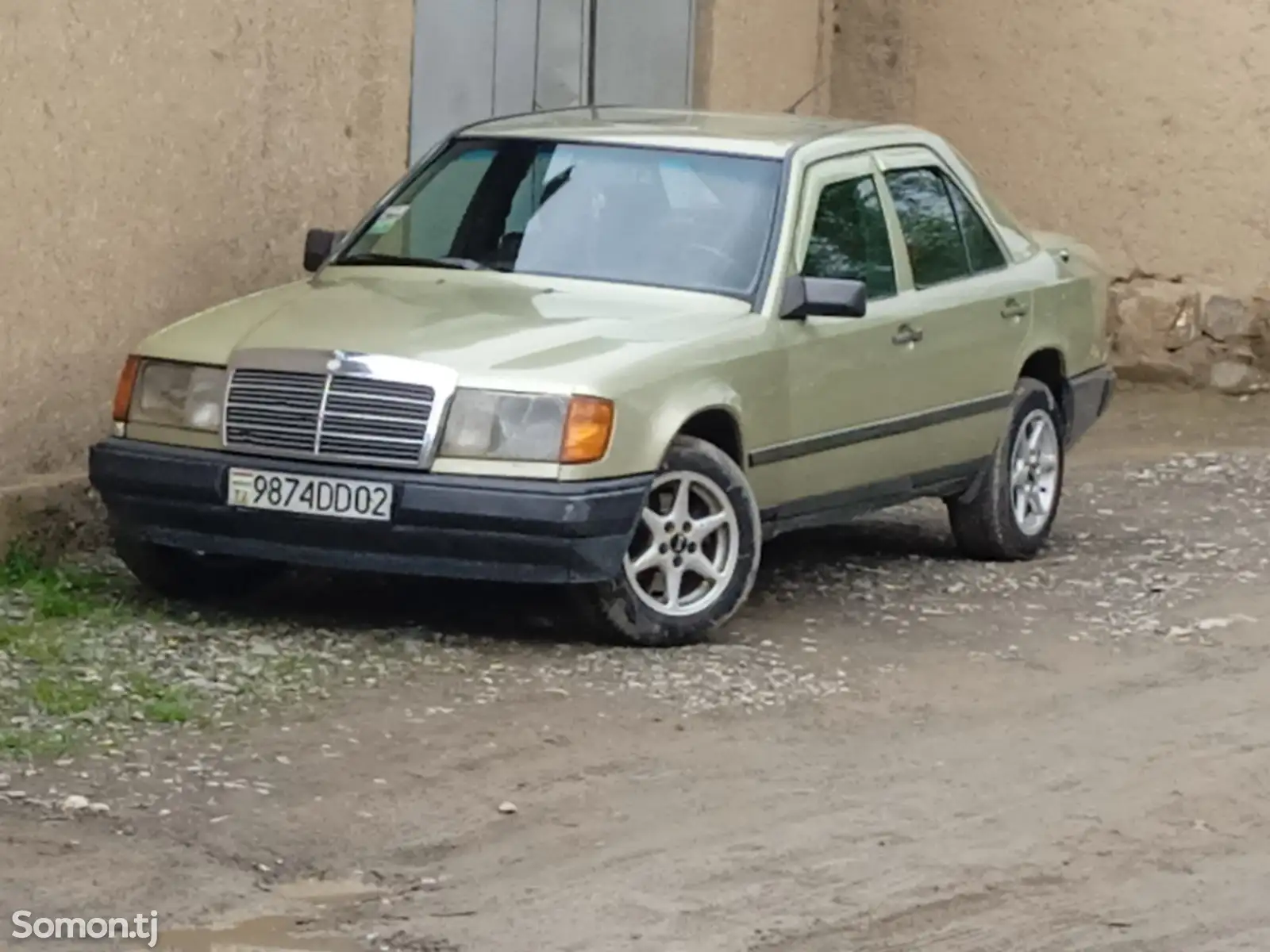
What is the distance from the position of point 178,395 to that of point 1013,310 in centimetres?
334

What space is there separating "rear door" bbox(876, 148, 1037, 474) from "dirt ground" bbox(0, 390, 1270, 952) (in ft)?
1.98

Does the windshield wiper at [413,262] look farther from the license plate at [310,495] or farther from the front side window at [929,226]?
the front side window at [929,226]

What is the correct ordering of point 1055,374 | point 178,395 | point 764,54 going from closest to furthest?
point 178,395
point 1055,374
point 764,54

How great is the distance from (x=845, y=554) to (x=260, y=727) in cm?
367

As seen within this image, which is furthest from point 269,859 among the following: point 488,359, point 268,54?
point 268,54

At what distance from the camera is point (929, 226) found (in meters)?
9.73

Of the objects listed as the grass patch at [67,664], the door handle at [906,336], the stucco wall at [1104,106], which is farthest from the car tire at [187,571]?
the stucco wall at [1104,106]

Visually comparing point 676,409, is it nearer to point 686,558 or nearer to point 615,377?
point 615,377

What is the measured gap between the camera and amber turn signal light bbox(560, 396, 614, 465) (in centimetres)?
777

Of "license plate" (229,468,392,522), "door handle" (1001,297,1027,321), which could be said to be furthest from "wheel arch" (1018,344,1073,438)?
"license plate" (229,468,392,522)

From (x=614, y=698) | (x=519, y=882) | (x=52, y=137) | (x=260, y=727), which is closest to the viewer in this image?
(x=519, y=882)

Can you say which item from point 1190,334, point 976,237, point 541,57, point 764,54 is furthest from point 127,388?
point 1190,334

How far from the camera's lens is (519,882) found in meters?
5.87

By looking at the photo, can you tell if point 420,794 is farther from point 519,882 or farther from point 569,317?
point 569,317
